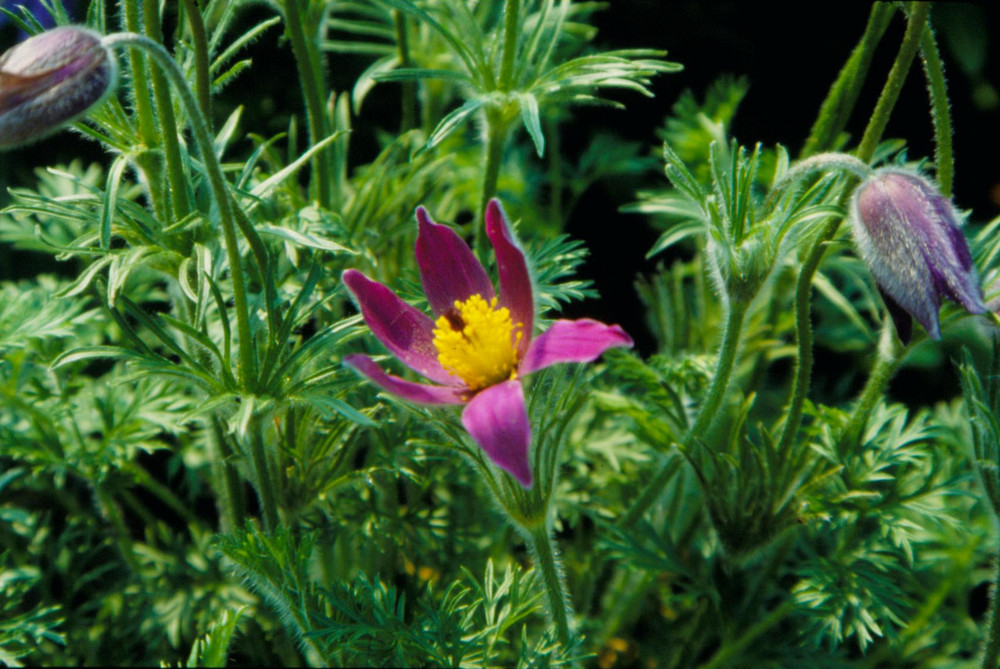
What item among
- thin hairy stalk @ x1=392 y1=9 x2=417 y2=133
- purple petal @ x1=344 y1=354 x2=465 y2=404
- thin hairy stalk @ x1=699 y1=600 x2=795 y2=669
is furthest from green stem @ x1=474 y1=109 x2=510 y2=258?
thin hairy stalk @ x1=699 y1=600 x2=795 y2=669

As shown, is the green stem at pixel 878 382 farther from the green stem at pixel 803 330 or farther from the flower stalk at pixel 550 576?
the flower stalk at pixel 550 576

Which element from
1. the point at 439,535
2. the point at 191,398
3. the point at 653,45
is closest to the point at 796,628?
the point at 439,535

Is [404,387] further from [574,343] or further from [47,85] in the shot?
[47,85]

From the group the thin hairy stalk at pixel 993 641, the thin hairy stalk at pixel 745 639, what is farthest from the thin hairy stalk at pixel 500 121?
the thin hairy stalk at pixel 993 641

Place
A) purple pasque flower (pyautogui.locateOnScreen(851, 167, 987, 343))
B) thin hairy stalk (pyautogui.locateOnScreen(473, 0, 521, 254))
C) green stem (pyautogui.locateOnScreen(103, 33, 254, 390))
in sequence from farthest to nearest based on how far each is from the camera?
thin hairy stalk (pyautogui.locateOnScreen(473, 0, 521, 254)), purple pasque flower (pyautogui.locateOnScreen(851, 167, 987, 343)), green stem (pyautogui.locateOnScreen(103, 33, 254, 390))

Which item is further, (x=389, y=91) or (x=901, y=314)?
(x=389, y=91)

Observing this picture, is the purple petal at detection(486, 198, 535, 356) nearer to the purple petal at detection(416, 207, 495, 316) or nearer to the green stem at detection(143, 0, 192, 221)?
the purple petal at detection(416, 207, 495, 316)

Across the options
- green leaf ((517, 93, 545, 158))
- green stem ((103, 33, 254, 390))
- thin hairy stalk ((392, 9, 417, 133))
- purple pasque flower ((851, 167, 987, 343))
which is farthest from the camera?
thin hairy stalk ((392, 9, 417, 133))

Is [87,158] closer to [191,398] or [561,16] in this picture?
[191,398]

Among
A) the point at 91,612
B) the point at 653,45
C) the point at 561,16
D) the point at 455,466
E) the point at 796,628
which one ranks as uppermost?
the point at 561,16
